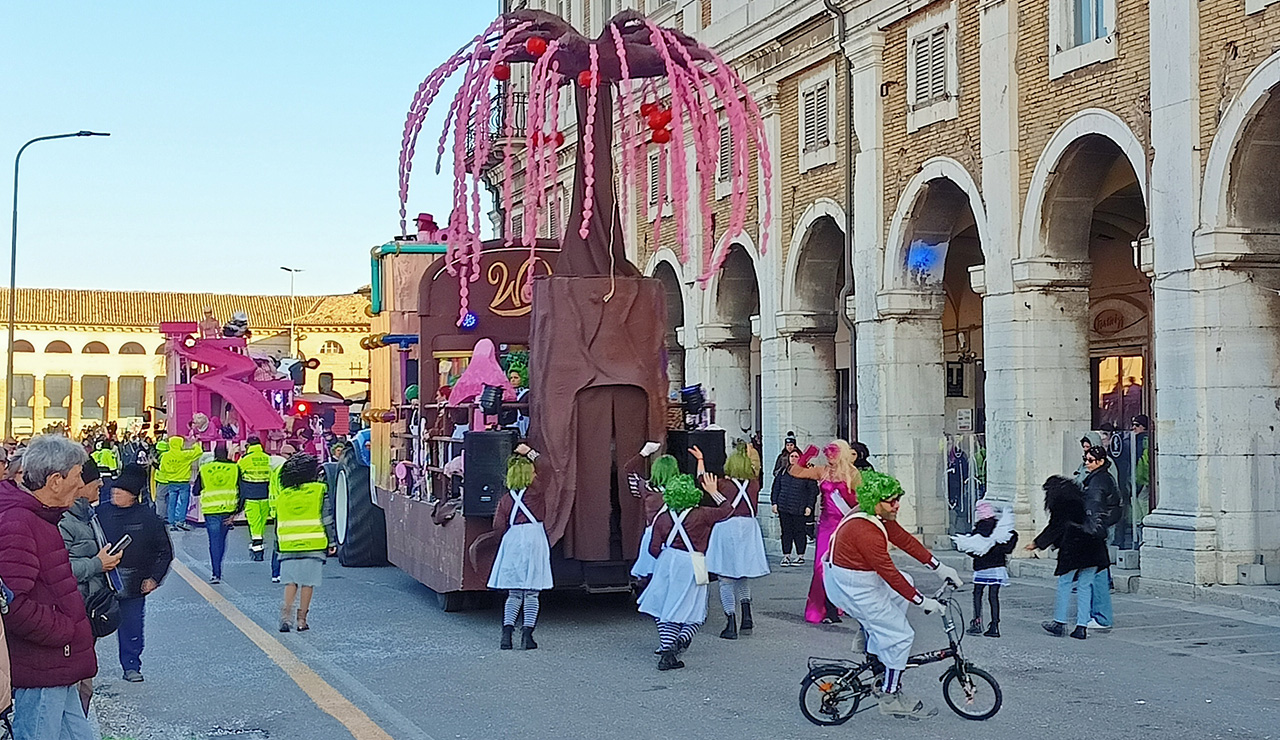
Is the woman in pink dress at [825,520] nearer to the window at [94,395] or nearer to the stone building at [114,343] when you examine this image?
the stone building at [114,343]

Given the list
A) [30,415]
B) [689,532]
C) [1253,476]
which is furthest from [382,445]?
[30,415]

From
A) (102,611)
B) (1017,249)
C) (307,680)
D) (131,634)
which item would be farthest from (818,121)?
(102,611)

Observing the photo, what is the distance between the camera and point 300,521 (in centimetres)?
1260

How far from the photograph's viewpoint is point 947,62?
61.0 feet

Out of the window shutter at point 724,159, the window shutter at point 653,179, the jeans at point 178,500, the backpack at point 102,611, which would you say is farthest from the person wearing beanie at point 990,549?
the window shutter at point 653,179

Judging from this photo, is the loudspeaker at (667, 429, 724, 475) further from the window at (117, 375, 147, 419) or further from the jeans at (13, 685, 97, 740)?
the window at (117, 375, 147, 419)

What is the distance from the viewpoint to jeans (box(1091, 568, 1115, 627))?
12000 millimetres

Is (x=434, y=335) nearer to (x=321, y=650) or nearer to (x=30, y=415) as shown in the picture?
(x=321, y=650)

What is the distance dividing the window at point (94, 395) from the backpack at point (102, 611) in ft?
188

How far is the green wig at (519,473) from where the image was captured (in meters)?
11.6

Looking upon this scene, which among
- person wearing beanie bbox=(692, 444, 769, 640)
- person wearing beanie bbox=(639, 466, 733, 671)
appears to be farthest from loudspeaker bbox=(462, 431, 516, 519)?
person wearing beanie bbox=(639, 466, 733, 671)

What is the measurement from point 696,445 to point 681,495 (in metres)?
2.06

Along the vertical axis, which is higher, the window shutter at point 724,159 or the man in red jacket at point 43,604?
the window shutter at point 724,159

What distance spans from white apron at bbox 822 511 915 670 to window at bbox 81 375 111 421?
5750cm
